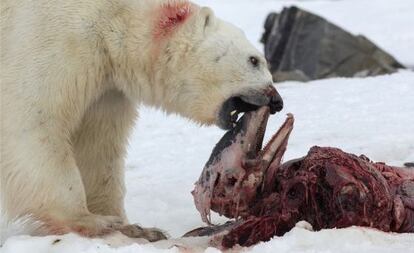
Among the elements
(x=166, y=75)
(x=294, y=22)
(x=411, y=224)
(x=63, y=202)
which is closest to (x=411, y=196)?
(x=411, y=224)

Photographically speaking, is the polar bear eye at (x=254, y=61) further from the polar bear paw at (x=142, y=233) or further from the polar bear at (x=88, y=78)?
the polar bear paw at (x=142, y=233)

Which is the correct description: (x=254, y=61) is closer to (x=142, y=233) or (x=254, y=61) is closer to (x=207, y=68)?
(x=207, y=68)

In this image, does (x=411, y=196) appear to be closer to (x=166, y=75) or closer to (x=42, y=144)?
(x=166, y=75)

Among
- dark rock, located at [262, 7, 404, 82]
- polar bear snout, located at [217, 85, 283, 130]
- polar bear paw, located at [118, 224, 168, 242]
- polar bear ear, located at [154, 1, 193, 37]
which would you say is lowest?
dark rock, located at [262, 7, 404, 82]

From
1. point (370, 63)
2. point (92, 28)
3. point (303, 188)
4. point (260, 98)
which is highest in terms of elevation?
point (92, 28)

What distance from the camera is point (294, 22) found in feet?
49.5

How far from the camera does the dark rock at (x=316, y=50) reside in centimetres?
1402

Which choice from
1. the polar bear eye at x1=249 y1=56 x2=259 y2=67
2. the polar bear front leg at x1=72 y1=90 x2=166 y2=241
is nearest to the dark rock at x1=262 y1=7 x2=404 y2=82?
the polar bear front leg at x1=72 y1=90 x2=166 y2=241

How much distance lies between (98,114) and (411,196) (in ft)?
5.94

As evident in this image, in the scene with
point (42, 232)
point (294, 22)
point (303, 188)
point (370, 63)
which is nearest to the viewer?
point (303, 188)

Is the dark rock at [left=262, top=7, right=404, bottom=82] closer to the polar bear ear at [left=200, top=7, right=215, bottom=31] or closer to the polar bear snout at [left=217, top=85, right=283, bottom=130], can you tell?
the polar bear ear at [left=200, top=7, right=215, bottom=31]

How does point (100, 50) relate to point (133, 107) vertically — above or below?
above

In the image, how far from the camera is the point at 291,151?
23.1ft

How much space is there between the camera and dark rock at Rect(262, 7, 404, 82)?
14016mm
